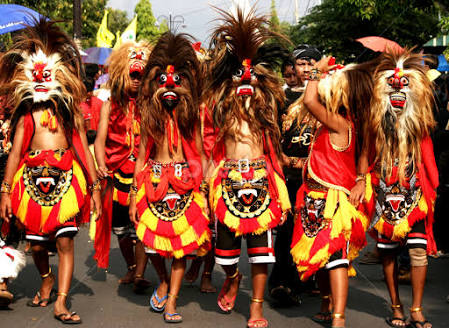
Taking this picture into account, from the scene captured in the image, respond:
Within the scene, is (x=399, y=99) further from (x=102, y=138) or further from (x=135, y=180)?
(x=102, y=138)

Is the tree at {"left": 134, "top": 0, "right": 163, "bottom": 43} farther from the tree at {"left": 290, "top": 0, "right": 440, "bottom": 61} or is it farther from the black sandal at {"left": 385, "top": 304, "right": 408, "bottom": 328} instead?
the black sandal at {"left": 385, "top": 304, "right": 408, "bottom": 328}

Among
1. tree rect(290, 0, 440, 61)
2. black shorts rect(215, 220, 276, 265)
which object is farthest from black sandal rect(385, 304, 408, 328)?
tree rect(290, 0, 440, 61)

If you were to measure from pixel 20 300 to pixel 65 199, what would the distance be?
3.90ft

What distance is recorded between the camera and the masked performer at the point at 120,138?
6.06 m

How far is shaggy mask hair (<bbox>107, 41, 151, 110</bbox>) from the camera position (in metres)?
6.04

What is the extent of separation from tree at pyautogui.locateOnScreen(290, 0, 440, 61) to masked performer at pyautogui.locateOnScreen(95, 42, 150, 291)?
15.6m

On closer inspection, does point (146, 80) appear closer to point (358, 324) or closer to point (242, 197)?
point (242, 197)

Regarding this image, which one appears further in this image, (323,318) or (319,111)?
(323,318)

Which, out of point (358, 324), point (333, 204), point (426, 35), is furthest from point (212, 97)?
point (426, 35)

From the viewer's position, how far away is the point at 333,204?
4777 millimetres

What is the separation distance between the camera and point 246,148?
5.16 meters

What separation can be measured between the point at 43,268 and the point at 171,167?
1.47m

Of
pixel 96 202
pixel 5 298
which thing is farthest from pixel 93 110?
pixel 5 298

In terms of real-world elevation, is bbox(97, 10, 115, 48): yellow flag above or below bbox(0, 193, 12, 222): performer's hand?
above
